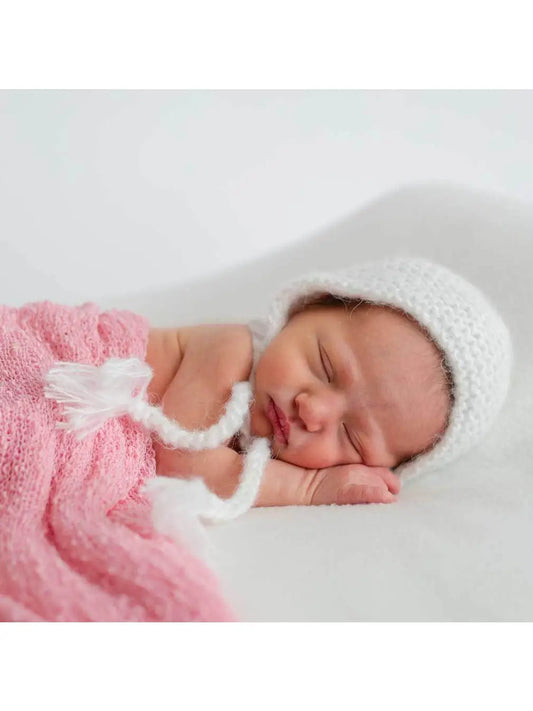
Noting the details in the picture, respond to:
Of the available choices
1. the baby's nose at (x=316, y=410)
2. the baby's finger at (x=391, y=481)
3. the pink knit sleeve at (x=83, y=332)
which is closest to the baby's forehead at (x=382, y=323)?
the baby's nose at (x=316, y=410)

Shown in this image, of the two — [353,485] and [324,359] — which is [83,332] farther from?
[353,485]

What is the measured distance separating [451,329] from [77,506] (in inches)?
28.6

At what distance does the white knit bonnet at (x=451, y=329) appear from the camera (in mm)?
1340

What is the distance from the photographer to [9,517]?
40.6 inches

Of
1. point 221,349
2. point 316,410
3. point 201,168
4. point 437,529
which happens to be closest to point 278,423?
point 316,410

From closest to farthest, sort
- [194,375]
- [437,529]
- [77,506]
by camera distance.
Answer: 1. [77,506]
2. [437,529]
3. [194,375]

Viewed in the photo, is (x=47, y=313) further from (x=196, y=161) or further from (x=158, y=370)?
(x=196, y=161)

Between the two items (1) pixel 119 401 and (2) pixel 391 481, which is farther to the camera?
(2) pixel 391 481

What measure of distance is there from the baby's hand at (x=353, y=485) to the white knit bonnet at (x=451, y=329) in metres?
0.09

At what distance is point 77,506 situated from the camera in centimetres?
107

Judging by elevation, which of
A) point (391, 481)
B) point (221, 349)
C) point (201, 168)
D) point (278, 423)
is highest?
point (201, 168)

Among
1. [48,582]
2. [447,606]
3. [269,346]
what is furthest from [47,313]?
[447,606]

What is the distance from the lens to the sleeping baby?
1.33 meters

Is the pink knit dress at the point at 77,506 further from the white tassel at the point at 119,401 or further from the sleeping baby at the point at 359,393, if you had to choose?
the sleeping baby at the point at 359,393
